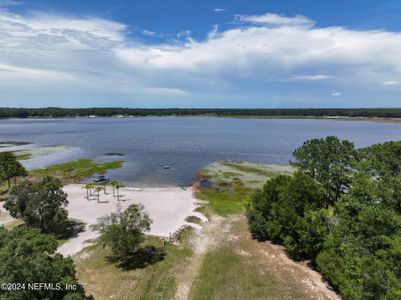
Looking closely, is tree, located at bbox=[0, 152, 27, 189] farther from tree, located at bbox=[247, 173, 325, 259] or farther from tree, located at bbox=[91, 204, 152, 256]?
tree, located at bbox=[247, 173, 325, 259]

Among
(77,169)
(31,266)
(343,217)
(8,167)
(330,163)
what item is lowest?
(77,169)

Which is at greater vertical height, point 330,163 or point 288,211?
point 330,163

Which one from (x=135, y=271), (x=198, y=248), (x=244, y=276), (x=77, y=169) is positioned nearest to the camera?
(x=244, y=276)

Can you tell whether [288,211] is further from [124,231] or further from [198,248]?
[124,231]

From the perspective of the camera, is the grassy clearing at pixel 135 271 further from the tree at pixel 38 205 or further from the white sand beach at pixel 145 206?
the tree at pixel 38 205

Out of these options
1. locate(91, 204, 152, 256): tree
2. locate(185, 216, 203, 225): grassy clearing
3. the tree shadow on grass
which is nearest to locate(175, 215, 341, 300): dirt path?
locate(185, 216, 203, 225): grassy clearing

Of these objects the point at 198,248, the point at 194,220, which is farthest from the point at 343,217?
the point at 194,220

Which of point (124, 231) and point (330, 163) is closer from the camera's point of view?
point (124, 231)

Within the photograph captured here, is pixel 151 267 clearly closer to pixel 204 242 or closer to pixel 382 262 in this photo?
pixel 204 242
